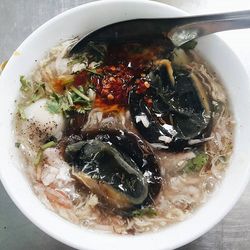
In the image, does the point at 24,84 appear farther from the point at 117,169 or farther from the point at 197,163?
the point at 197,163

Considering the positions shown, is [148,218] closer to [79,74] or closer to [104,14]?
[79,74]

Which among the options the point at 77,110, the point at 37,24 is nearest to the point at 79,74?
the point at 77,110

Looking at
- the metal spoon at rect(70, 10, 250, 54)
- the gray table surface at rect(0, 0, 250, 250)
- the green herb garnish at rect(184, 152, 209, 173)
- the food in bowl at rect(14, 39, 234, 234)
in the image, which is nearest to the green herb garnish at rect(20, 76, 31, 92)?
the food in bowl at rect(14, 39, 234, 234)

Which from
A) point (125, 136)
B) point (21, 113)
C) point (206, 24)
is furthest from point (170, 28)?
point (21, 113)

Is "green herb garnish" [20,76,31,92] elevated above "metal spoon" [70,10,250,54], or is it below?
below

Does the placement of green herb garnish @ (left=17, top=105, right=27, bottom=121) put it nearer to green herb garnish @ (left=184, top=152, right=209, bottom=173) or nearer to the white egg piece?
the white egg piece

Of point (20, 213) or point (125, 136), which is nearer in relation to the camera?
point (125, 136)
